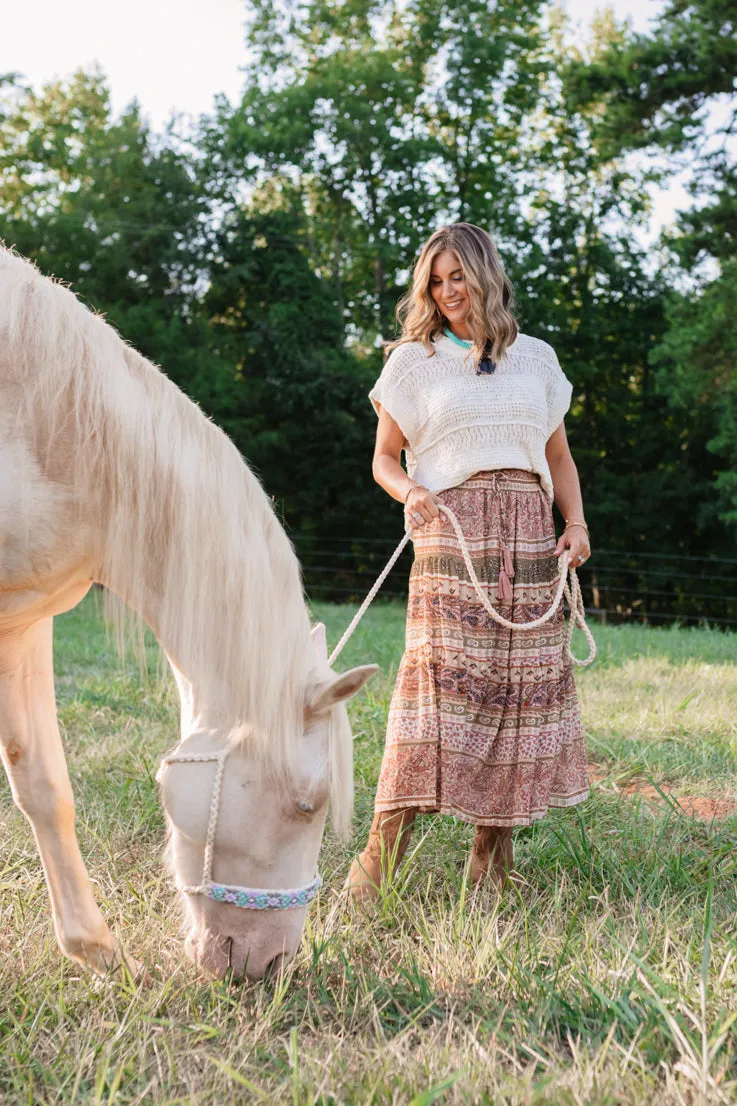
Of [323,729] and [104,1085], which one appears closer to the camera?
[104,1085]

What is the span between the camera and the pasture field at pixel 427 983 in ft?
5.08

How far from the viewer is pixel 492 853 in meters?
2.59

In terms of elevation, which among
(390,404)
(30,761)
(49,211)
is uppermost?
(49,211)

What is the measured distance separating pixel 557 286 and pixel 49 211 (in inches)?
396

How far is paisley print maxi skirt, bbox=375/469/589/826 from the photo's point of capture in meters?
2.51

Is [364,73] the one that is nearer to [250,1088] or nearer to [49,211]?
[49,211]

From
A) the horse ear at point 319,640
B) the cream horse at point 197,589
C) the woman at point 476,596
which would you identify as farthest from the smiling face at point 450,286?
the horse ear at point 319,640

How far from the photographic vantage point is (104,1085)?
1.62 metres

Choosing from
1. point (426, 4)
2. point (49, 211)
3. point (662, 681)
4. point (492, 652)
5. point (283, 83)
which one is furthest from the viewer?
point (283, 83)

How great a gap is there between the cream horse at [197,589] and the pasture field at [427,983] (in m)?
0.18

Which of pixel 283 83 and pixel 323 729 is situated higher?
pixel 283 83

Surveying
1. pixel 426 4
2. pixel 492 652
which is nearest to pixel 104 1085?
pixel 492 652

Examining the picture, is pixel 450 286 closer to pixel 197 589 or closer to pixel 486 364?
pixel 486 364

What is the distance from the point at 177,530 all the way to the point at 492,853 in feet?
4.36
